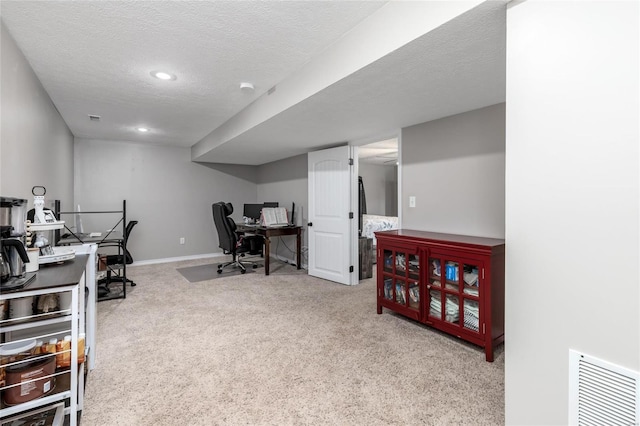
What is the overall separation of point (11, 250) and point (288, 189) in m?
4.54

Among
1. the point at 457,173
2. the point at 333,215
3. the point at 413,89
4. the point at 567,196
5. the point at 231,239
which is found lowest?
the point at 231,239

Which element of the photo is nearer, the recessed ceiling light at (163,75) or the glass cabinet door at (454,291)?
the glass cabinet door at (454,291)

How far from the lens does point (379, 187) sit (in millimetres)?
8461

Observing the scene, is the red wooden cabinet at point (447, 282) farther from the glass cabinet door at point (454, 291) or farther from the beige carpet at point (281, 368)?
the beige carpet at point (281, 368)

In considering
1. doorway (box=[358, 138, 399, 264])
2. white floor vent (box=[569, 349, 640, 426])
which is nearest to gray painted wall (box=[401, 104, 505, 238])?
white floor vent (box=[569, 349, 640, 426])

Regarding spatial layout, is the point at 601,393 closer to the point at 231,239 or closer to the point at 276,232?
the point at 276,232

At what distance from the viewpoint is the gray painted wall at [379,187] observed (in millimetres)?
8234

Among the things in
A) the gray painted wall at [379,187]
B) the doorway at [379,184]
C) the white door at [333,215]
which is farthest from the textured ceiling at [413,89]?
the gray painted wall at [379,187]

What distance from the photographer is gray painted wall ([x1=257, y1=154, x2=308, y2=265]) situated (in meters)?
5.49

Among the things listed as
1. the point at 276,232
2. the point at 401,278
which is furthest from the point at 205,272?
the point at 401,278

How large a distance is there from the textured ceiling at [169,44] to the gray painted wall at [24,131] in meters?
0.12

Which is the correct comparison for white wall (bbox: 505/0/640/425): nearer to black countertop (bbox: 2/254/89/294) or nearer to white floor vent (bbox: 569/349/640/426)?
white floor vent (bbox: 569/349/640/426)

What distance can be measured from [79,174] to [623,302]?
21.7 feet

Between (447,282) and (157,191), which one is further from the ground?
(157,191)
